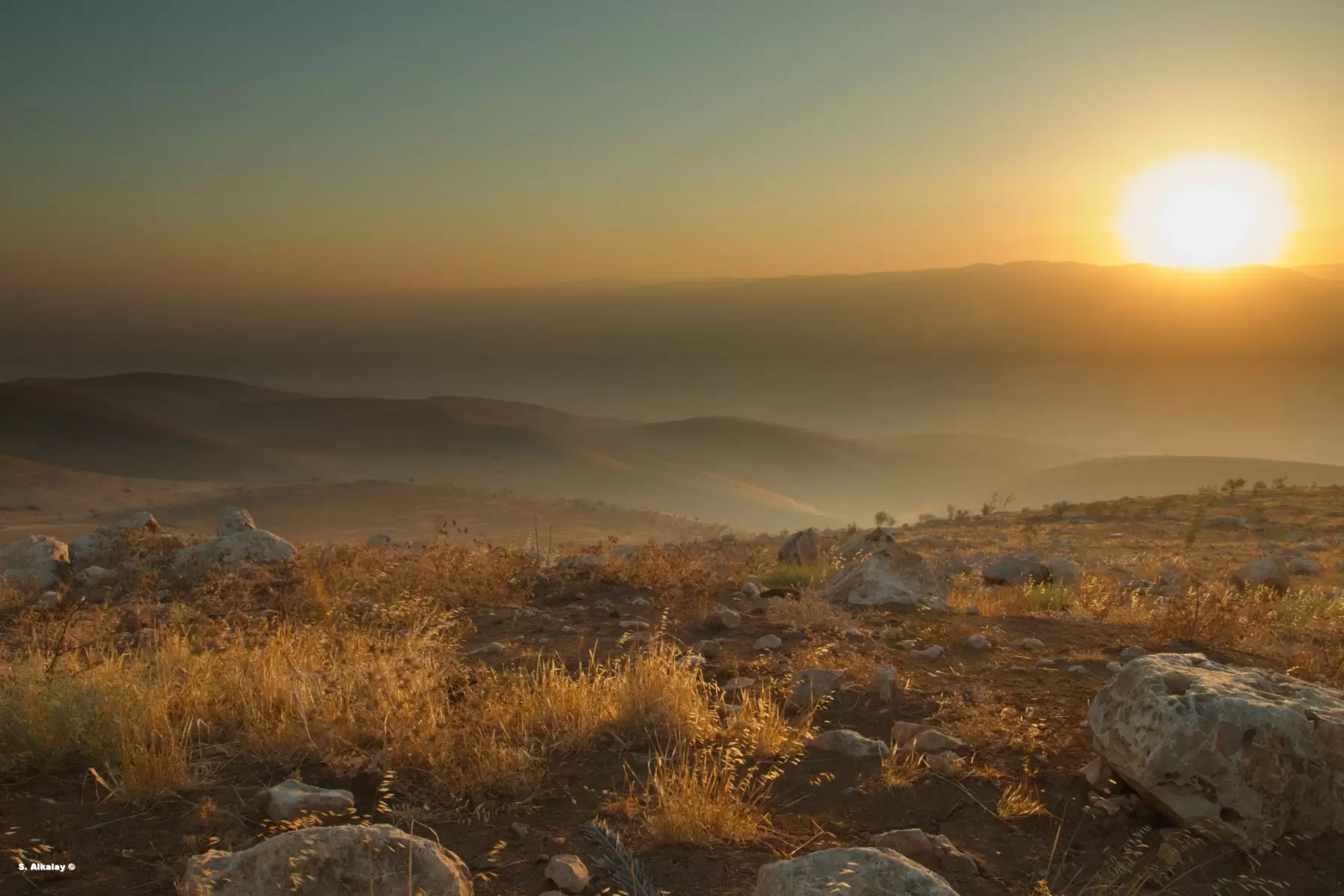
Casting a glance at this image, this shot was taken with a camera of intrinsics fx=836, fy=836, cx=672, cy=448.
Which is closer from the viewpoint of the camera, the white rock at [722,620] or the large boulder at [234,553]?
the white rock at [722,620]

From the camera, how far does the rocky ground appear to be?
3.27 meters

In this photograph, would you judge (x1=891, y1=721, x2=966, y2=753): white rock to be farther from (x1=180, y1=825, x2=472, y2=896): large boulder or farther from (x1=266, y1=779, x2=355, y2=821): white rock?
(x1=266, y1=779, x2=355, y2=821): white rock

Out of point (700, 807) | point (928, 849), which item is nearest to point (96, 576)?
point (700, 807)

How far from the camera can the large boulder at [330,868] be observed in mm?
2584

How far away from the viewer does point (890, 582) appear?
8445mm

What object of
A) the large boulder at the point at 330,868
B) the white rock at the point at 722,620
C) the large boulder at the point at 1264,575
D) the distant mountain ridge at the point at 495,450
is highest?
the large boulder at the point at 330,868

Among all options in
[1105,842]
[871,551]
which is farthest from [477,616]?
[1105,842]

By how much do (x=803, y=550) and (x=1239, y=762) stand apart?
751 centimetres

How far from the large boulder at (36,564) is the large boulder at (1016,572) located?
450 inches

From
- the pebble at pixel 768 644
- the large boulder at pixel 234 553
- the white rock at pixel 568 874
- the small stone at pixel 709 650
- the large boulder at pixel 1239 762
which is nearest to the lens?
the white rock at pixel 568 874

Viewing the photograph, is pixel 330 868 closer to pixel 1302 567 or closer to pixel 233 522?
pixel 233 522

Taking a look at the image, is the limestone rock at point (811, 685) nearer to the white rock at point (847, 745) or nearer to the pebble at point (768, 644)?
the white rock at point (847, 745)

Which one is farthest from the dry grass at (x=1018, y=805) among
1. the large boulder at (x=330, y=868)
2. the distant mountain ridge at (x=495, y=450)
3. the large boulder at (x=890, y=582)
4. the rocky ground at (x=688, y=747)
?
the distant mountain ridge at (x=495, y=450)

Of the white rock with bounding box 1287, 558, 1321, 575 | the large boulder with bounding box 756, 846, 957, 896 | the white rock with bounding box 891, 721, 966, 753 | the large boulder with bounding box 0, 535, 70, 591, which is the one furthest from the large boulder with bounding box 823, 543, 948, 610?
the large boulder with bounding box 0, 535, 70, 591
